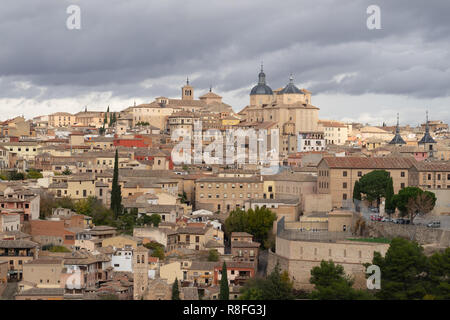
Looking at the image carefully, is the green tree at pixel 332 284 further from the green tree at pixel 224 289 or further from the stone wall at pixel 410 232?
the stone wall at pixel 410 232

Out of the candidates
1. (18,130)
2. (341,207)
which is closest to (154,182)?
(341,207)

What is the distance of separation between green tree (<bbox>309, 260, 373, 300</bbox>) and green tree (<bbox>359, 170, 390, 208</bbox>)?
37.3 ft

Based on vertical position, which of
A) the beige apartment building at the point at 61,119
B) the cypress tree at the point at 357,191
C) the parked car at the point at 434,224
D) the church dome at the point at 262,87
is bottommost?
the parked car at the point at 434,224

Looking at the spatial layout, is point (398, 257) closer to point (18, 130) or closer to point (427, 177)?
point (427, 177)

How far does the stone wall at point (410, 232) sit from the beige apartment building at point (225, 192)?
14.7 m

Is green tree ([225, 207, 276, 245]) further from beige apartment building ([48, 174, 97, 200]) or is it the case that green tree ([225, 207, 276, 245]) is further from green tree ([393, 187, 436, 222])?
beige apartment building ([48, 174, 97, 200])

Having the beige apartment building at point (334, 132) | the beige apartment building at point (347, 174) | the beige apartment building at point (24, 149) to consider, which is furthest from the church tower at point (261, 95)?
the beige apartment building at point (347, 174)

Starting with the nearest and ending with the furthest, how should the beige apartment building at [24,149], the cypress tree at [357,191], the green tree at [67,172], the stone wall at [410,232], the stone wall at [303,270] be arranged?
the stone wall at [303,270] → the stone wall at [410,232] → the cypress tree at [357,191] → the green tree at [67,172] → the beige apartment building at [24,149]

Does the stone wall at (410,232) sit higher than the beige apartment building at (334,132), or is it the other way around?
the beige apartment building at (334,132)

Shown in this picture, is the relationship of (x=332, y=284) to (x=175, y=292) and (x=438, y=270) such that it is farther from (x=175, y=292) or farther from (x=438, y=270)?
(x=175, y=292)

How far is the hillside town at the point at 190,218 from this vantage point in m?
38.8

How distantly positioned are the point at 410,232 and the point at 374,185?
9.44 metres

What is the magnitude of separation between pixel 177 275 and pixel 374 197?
506 inches

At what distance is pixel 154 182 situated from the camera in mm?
56469
